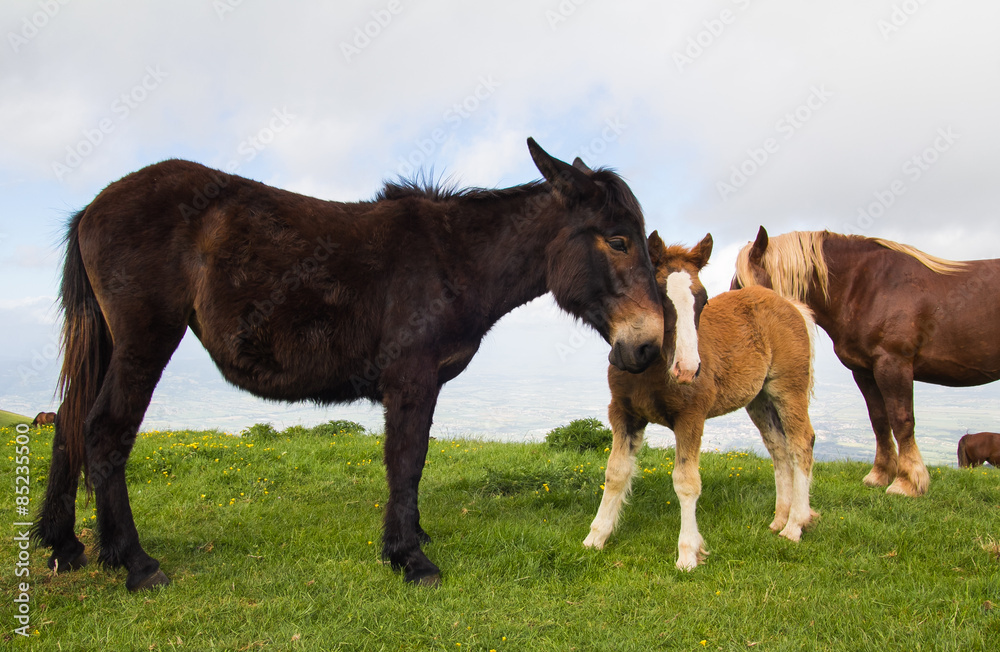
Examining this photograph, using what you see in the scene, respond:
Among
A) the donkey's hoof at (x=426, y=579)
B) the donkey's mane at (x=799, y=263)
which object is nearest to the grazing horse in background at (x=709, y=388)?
the donkey's hoof at (x=426, y=579)

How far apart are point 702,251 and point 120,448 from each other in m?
4.66

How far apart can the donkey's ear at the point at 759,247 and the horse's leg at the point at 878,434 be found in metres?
2.23

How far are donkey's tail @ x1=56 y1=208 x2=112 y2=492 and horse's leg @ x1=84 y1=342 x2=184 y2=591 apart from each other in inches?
13.7

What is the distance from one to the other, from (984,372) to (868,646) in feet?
20.4

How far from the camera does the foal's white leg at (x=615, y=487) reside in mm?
5109

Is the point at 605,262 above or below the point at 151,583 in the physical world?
above

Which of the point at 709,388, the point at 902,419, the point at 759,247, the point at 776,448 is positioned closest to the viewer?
the point at 709,388

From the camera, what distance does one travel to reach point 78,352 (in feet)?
15.8

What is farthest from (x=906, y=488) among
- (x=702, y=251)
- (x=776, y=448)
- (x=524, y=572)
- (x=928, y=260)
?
(x=524, y=572)

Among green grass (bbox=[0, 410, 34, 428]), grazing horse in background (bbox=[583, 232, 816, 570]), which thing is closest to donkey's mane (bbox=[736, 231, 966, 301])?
grazing horse in background (bbox=[583, 232, 816, 570])

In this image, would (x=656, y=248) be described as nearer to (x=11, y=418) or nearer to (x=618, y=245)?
(x=618, y=245)

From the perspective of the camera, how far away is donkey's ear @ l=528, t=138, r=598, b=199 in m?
4.56

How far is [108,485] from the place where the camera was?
4.39 meters

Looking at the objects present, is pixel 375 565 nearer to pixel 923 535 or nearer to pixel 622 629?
pixel 622 629
